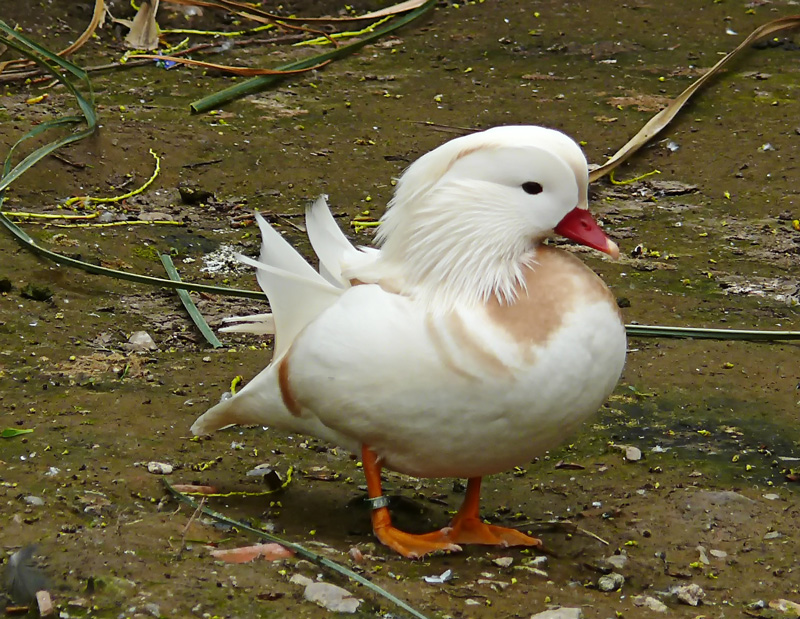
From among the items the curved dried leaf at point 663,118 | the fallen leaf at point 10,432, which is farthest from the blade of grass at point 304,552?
the curved dried leaf at point 663,118

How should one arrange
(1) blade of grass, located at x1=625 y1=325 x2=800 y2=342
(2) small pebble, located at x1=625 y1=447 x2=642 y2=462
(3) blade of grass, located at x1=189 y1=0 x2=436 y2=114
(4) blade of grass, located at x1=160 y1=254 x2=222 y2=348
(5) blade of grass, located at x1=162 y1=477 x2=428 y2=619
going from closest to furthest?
1. (5) blade of grass, located at x1=162 y1=477 x2=428 y2=619
2. (2) small pebble, located at x1=625 y1=447 x2=642 y2=462
3. (1) blade of grass, located at x1=625 y1=325 x2=800 y2=342
4. (4) blade of grass, located at x1=160 y1=254 x2=222 y2=348
5. (3) blade of grass, located at x1=189 y1=0 x2=436 y2=114

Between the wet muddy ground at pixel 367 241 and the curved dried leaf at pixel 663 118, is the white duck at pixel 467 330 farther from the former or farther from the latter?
the curved dried leaf at pixel 663 118

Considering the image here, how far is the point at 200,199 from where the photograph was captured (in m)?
5.65

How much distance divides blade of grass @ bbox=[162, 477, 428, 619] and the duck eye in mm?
1005

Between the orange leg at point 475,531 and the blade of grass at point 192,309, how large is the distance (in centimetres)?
157

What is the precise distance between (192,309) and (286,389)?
1574 mm

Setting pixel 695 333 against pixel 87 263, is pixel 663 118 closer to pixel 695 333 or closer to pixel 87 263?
pixel 695 333

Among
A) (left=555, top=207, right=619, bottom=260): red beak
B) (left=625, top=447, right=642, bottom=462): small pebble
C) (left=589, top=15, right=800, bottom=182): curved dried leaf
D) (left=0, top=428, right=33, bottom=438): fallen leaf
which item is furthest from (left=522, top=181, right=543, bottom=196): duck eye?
(left=589, top=15, right=800, bottom=182): curved dried leaf

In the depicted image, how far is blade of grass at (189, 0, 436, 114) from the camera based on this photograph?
253 inches

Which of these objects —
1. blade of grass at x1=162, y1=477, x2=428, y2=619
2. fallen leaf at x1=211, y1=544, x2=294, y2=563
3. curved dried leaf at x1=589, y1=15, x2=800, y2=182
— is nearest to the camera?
blade of grass at x1=162, y1=477, x2=428, y2=619

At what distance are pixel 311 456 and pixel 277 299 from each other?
71 cm

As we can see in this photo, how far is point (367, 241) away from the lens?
209 inches

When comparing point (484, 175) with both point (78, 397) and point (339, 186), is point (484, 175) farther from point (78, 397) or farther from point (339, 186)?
point (339, 186)

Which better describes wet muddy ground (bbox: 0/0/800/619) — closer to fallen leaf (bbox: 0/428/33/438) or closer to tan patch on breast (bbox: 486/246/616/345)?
fallen leaf (bbox: 0/428/33/438)
